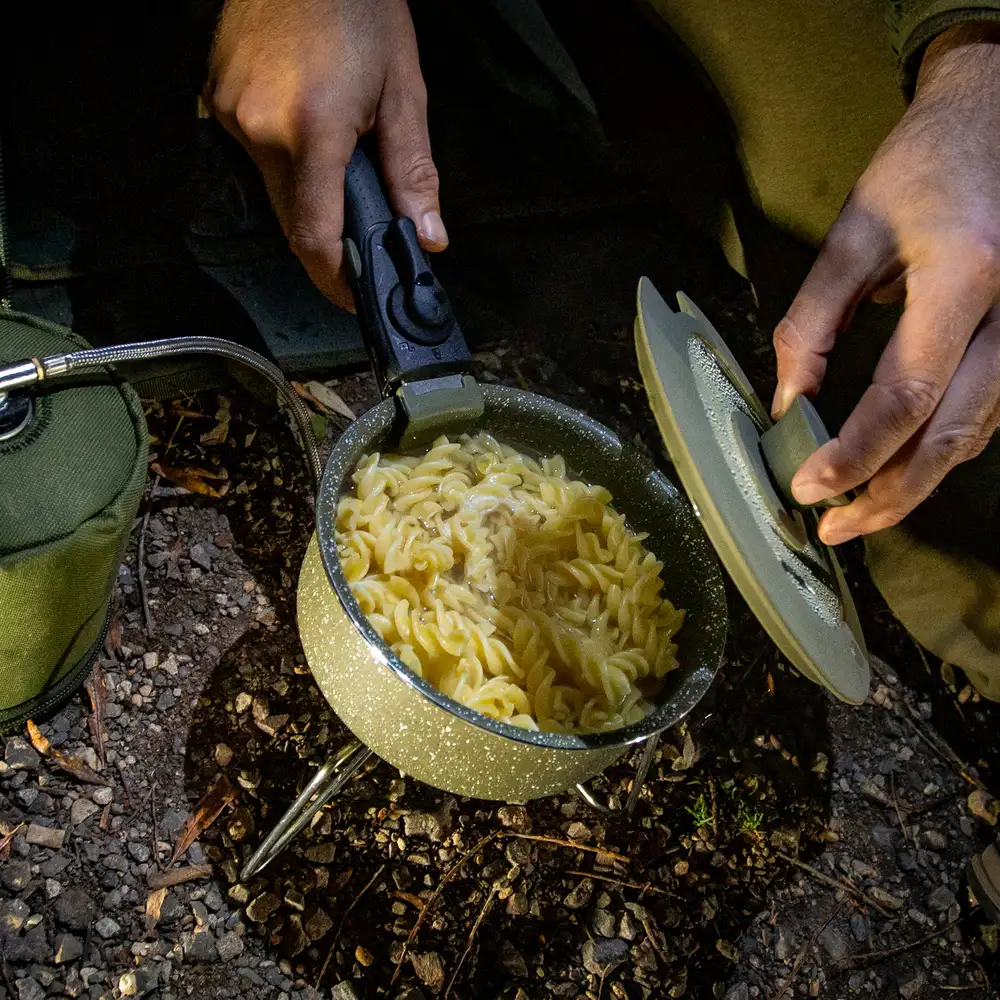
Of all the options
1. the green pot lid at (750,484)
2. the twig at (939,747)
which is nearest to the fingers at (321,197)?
the green pot lid at (750,484)

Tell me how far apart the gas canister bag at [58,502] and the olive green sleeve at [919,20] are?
1.87 metres

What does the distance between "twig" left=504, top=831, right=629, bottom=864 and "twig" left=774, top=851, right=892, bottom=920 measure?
0.41 meters

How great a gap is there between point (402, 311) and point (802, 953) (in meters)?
1.66

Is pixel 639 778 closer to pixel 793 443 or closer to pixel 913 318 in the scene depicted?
pixel 793 443

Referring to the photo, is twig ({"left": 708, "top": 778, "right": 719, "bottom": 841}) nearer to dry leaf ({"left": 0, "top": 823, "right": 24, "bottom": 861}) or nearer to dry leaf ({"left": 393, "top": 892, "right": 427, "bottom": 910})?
dry leaf ({"left": 393, "top": 892, "right": 427, "bottom": 910})

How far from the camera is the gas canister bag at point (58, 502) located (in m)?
1.44

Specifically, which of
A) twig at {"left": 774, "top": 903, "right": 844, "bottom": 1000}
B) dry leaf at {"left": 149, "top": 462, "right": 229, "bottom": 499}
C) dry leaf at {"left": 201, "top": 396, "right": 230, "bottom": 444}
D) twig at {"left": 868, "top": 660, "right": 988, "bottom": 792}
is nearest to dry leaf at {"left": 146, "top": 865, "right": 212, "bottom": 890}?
dry leaf at {"left": 149, "top": 462, "right": 229, "bottom": 499}

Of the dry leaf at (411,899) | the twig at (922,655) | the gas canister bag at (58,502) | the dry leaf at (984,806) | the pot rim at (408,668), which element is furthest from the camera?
the twig at (922,655)

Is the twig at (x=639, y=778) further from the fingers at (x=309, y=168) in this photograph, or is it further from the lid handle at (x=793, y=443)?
the fingers at (x=309, y=168)

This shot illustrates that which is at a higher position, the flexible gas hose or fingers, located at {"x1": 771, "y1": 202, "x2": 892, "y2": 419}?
fingers, located at {"x1": 771, "y1": 202, "x2": 892, "y2": 419}

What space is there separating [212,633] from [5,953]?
0.72 meters

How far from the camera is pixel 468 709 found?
52.2 inches

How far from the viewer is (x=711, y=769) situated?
225cm

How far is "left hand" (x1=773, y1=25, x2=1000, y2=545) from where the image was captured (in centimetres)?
162
